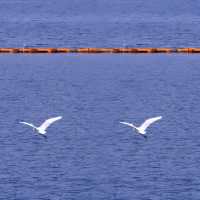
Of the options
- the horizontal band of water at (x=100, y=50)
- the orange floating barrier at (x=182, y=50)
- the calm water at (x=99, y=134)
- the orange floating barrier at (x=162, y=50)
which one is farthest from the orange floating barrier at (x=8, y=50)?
the orange floating barrier at (x=182, y=50)

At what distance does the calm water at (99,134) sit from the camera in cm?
7406

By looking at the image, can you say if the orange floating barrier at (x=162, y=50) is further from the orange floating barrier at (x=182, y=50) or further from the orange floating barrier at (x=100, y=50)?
the orange floating barrier at (x=182, y=50)

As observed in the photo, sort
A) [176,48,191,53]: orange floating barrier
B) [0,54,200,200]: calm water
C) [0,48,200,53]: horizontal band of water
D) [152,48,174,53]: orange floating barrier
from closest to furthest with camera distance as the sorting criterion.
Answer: [0,54,200,200]: calm water, [0,48,200,53]: horizontal band of water, [152,48,174,53]: orange floating barrier, [176,48,191,53]: orange floating barrier

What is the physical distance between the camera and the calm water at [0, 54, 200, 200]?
74.1 meters

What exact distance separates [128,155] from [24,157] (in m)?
7.26

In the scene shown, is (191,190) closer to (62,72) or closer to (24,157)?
(24,157)

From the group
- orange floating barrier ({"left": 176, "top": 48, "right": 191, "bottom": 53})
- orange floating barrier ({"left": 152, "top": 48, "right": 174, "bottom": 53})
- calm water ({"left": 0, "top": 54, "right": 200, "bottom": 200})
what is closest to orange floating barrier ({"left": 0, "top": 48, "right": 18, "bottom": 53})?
calm water ({"left": 0, "top": 54, "right": 200, "bottom": 200})

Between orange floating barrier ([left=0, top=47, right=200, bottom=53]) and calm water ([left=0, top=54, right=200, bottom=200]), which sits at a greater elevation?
orange floating barrier ([left=0, top=47, right=200, bottom=53])

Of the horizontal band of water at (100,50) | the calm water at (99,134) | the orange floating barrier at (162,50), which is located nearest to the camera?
the calm water at (99,134)

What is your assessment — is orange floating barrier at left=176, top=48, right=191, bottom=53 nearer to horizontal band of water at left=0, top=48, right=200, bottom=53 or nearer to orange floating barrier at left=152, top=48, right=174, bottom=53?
horizontal band of water at left=0, top=48, right=200, bottom=53

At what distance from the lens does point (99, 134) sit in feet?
301

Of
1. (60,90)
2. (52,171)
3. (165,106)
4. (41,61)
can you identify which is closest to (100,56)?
(41,61)

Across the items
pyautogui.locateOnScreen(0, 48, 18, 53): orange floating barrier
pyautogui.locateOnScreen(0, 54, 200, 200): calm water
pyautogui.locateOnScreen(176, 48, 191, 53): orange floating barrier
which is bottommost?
Answer: pyautogui.locateOnScreen(0, 54, 200, 200): calm water

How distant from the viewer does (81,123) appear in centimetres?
9756
